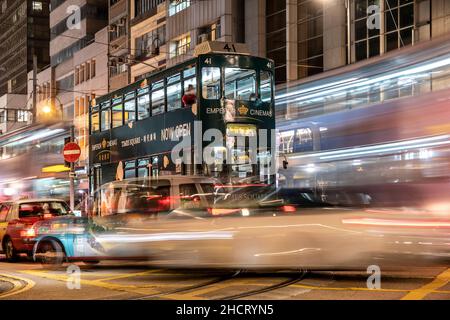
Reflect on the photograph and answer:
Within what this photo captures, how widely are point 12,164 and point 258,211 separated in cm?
2240

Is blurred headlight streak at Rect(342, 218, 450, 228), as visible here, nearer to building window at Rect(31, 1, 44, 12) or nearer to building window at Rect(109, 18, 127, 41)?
building window at Rect(109, 18, 127, 41)

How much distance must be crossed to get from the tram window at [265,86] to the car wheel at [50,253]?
664 cm

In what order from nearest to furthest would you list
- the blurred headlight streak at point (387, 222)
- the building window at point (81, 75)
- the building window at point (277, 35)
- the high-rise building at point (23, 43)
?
the blurred headlight streak at point (387, 222) → the building window at point (277, 35) → the building window at point (81, 75) → the high-rise building at point (23, 43)

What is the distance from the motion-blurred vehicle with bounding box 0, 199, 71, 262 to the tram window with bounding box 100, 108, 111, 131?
4752 millimetres

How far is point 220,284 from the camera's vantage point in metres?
11.2

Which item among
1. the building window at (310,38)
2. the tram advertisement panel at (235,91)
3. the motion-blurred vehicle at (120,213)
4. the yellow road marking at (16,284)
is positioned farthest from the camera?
the building window at (310,38)

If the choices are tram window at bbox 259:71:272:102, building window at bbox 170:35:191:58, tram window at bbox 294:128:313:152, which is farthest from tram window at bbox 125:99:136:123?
building window at bbox 170:35:191:58

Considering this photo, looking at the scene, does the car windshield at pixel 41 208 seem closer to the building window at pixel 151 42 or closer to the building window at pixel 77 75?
the building window at pixel 151 42

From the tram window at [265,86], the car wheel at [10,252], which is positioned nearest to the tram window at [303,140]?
the tram window at [265,86]

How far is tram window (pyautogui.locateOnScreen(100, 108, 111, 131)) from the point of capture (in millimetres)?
22766

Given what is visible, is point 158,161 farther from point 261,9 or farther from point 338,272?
point 261,9

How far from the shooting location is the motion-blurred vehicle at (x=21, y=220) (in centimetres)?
1706

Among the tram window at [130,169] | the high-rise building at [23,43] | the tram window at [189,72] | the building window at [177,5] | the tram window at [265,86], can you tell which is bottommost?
the tram window at [130,169]

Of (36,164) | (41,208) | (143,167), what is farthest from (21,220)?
(36,164)
